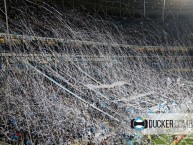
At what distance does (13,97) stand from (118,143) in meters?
2.34

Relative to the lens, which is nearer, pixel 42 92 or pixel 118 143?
pixel 118 143

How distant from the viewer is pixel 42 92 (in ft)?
18.5

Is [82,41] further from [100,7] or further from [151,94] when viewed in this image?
[151,94]

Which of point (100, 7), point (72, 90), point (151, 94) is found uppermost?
point (100, 7)

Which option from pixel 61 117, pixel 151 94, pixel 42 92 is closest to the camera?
pixel 61 117

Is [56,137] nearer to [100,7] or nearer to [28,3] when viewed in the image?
[28,3]

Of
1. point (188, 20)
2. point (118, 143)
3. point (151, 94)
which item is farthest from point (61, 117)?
point (188, 20)

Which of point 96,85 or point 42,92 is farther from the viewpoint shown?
point 96,85

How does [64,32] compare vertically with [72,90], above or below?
above

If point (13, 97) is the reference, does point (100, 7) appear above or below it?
above

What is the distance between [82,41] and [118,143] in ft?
13.4

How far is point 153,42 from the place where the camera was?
345 inches

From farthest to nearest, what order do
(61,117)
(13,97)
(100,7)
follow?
(100,7)
(13,97)
(61,117)

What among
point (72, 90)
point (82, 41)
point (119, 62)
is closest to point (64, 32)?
point (82, 41)
